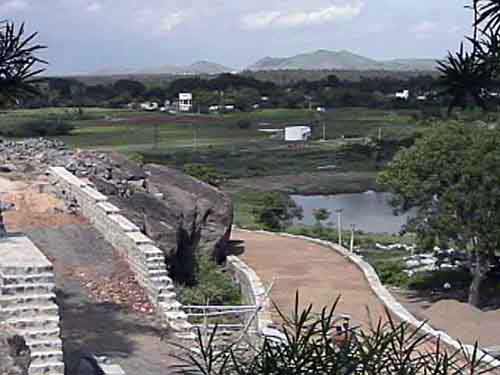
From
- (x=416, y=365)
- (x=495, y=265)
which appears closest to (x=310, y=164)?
(x=495, y=265)

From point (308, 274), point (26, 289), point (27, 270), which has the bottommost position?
point (308, 274)

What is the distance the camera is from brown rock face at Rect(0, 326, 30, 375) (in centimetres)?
600

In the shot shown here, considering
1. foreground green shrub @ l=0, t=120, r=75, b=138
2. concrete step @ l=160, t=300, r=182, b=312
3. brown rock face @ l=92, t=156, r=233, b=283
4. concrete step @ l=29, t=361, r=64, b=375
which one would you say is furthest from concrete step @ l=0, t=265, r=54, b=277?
foreground green shrub @ l=0, t=120, r=75, b=138

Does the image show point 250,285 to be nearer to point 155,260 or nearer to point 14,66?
point 155,260

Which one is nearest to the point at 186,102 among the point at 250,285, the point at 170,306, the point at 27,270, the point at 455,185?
the point at 455,185

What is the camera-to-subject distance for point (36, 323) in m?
9.59

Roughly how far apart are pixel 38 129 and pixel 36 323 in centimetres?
5995

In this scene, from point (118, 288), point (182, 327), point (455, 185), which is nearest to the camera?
point (182, 327)

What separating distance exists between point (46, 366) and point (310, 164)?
187ft

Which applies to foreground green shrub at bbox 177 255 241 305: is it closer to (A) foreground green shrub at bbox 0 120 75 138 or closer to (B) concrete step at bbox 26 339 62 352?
(B) concrete step at bbox 26 339 62 352

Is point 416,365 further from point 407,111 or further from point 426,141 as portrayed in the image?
point 407,111

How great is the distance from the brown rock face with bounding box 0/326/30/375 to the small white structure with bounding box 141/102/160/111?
103085 millimetres

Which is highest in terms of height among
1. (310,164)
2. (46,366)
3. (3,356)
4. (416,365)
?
(416,365)

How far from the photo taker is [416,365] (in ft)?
11.6
